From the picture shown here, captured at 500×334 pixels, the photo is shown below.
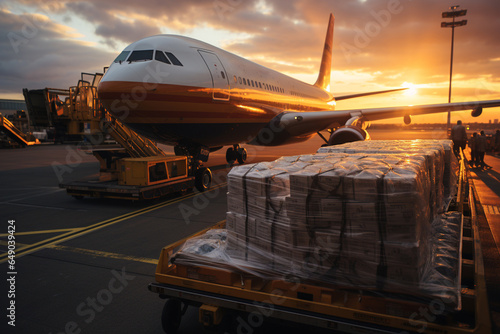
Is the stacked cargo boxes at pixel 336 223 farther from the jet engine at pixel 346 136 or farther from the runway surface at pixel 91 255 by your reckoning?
the jet engine at pixel 346 136

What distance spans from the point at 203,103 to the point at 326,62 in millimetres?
21418

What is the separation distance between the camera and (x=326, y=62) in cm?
2883

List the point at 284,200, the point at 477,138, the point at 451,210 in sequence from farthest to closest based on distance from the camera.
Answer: the point at 477,138
the point at 451,210
the point at 284,200

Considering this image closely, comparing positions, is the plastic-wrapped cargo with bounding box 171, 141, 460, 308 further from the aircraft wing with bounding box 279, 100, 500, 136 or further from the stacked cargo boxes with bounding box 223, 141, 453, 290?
the aircraft wing with bounding box 279, 100, 500, 136

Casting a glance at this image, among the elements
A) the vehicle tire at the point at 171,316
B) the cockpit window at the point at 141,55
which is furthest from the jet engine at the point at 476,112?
the vehicle tire at the point at 171,316

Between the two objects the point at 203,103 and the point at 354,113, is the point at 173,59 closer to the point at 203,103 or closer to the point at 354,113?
the point at 203,103

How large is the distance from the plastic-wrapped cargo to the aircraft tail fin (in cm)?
2515

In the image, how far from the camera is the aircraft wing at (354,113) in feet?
48.7

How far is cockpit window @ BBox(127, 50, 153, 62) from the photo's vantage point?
9141 mm

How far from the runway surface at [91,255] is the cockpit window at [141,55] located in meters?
3.93

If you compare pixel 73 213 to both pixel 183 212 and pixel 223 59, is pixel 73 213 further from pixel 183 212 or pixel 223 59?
pixel 223 59

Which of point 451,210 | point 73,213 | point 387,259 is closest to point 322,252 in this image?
point 387,259

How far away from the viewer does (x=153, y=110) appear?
907 cm

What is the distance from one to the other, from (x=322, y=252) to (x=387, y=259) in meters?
0.53
